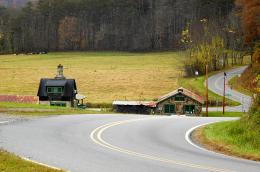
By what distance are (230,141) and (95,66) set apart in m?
105

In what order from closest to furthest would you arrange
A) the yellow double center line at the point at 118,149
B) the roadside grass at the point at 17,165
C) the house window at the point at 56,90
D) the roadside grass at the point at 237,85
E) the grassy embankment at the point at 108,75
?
the roadside grass at the point at 17,165 → the yellow double center line at the point at 118,149 → the house window at the point at 56,90 → the roadside grass at the point at 237,85 → the grassy embankment at the point at 108,75

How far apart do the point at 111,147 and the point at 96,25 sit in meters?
167

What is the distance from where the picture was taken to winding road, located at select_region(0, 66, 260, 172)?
14359 mm

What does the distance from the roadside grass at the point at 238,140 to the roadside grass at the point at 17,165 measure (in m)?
6.68

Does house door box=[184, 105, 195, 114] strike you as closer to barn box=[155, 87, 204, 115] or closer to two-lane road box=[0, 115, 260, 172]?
barn box=[155, 87, 204, 115]

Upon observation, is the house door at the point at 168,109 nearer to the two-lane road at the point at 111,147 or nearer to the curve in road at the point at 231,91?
the curve in road at the point at 231,91

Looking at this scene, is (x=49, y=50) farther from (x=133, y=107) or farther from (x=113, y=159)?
(x=113, y=159)

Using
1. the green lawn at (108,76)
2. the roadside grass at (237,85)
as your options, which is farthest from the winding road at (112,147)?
the roadside grass at (237,85)

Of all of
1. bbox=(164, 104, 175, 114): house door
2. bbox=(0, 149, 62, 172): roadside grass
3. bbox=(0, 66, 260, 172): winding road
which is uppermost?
bbox=(0, 149, 62, 172): roadside grass

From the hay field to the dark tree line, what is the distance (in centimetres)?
2551

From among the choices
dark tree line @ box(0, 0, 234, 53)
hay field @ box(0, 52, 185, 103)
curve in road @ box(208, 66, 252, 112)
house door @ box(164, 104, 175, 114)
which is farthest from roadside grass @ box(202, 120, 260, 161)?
dark tree line @ box(0, 0, 234, 53)

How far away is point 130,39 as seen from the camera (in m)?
172

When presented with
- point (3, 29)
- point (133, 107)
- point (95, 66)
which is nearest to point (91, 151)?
point (133, 107)

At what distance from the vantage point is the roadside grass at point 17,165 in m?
13.1
